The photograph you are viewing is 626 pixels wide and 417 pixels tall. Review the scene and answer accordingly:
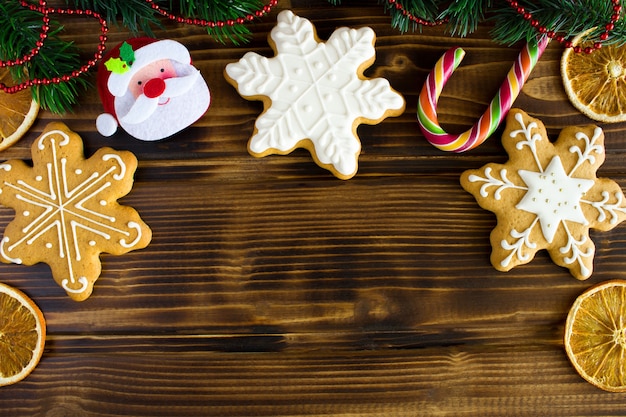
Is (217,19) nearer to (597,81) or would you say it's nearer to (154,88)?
(154,88)

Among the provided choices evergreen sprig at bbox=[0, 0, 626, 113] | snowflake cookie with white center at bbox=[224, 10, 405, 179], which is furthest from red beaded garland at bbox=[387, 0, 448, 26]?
snowflake cookie with white center at bbox=[224, 10, 405, 179]

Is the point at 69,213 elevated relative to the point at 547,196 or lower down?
elevated

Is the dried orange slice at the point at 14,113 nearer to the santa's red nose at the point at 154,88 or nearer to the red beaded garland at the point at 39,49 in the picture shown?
the red beaded garland at the point at 39,49

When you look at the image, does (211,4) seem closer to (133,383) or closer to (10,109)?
A: (10,109)

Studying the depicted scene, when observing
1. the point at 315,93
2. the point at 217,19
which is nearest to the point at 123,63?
the point at 217,19

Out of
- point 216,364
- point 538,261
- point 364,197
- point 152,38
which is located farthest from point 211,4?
point 538,261

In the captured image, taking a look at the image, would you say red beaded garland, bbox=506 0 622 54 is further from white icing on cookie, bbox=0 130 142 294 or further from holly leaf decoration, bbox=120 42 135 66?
white icing on cookie, bbox=0 130 142 294
